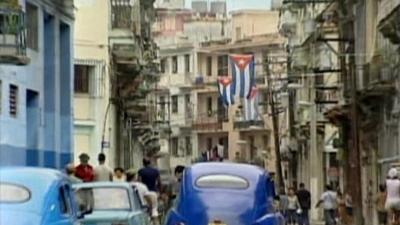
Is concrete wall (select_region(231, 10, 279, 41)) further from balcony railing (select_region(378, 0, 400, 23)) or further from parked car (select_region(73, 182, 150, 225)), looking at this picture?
parked car (select_region(73, 182, 150, 225))

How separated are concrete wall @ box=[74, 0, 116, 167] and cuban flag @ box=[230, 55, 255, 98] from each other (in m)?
5.51

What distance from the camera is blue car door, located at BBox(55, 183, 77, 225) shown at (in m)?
17.3

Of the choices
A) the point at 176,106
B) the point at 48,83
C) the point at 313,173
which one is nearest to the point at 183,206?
the point at 48,83

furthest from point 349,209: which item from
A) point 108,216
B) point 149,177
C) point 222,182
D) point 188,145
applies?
point 188,145

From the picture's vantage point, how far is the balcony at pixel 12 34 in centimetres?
3005

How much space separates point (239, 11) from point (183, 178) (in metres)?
87.1

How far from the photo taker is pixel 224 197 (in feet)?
82.5

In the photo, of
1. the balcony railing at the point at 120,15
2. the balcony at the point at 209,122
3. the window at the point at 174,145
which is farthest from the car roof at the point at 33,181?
the window at the point at 174,145

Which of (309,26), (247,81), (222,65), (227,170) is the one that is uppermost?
(309,26)

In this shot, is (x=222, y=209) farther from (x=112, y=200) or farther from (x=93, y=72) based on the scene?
(x=93, y=72)

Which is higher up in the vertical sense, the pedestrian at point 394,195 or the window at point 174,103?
the window at point 174,103

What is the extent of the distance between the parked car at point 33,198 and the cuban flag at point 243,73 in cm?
3882

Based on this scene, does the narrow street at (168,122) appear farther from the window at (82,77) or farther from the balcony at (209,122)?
the balcony at (209,122)

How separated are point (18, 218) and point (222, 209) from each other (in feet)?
29.4
